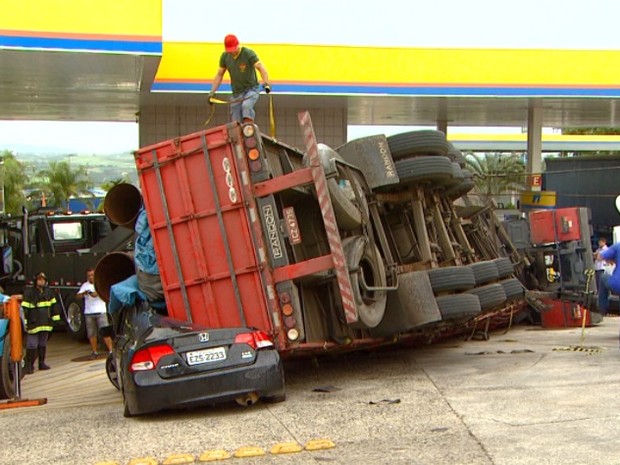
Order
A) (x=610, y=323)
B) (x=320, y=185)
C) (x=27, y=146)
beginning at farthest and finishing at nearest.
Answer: (x=27, y=146)
(x=610, y=323)
(x=320, y=185)

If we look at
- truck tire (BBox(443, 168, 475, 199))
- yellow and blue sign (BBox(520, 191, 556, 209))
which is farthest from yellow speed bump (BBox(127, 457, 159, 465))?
yellow and blue sign (BBox(520, 191, 556, 209))

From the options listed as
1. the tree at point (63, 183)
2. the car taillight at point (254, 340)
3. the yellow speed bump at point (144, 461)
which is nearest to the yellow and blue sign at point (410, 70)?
the car taillight at point (254, 340)

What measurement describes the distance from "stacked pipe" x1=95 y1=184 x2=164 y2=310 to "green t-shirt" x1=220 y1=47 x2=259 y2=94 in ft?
5.69

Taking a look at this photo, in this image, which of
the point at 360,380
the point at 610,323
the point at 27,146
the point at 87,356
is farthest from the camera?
the point at 27,146

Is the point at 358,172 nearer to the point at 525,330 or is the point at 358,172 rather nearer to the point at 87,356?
the point at 525,330

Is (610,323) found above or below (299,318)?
below

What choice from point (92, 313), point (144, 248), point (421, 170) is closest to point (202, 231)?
point (144, 248)

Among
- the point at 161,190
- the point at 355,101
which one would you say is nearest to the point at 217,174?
the point at 161,190

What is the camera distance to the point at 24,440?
7527 mm

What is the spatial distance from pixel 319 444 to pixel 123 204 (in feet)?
15.7

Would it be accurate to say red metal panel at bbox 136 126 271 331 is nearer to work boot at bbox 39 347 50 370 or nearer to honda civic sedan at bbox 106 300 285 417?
honda civic sedan at bbox 106 300 285 417

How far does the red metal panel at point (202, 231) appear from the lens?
8.87 meters

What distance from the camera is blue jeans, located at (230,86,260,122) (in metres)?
10.4

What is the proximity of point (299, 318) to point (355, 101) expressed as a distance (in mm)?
11729
